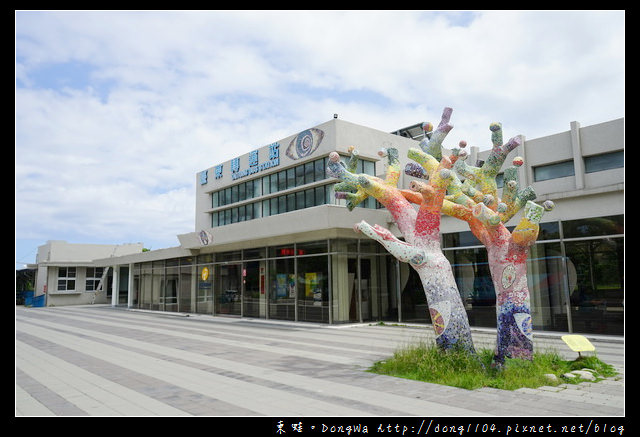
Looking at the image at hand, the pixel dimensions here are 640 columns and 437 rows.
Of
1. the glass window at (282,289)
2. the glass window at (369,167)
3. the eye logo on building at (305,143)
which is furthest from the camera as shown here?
the glass window at (369,167)

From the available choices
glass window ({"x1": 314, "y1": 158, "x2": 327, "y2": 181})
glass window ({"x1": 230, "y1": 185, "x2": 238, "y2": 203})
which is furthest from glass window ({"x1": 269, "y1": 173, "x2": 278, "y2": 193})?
glass window ({"x1": 230, "y1": 185, "x2": 238, "y2": 203})

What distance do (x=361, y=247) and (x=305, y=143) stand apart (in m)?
6.52

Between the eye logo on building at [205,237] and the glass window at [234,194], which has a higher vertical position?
the glass window at [234,194]

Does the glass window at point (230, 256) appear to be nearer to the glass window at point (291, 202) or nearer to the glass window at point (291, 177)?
the glass window at point (291, 202)

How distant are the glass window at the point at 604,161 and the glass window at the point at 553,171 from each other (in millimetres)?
575

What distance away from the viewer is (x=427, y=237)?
9.76m

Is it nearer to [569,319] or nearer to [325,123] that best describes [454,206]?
[569,319]

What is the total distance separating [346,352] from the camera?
12.4 meters

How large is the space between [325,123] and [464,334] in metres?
15.3

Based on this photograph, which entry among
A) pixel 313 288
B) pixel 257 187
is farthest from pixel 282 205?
pixel 313 288

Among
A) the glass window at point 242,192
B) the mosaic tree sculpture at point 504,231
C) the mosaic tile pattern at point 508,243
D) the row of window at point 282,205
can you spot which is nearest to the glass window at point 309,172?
the row of window at point 282,205

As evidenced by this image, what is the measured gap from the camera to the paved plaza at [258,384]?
6.70 m

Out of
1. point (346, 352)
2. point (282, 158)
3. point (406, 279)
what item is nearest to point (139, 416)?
point (346, 352)

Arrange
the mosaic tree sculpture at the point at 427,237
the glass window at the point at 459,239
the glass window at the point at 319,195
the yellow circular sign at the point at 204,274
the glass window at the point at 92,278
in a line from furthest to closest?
1. the glass window at the point at 92,278
2. the yellow circular sign at the point at 204,274
3. the glass window at the point at 319,195
4. the glass window at the point at 459,239
5. the mosaic tree sculpture at the point at 427,237
